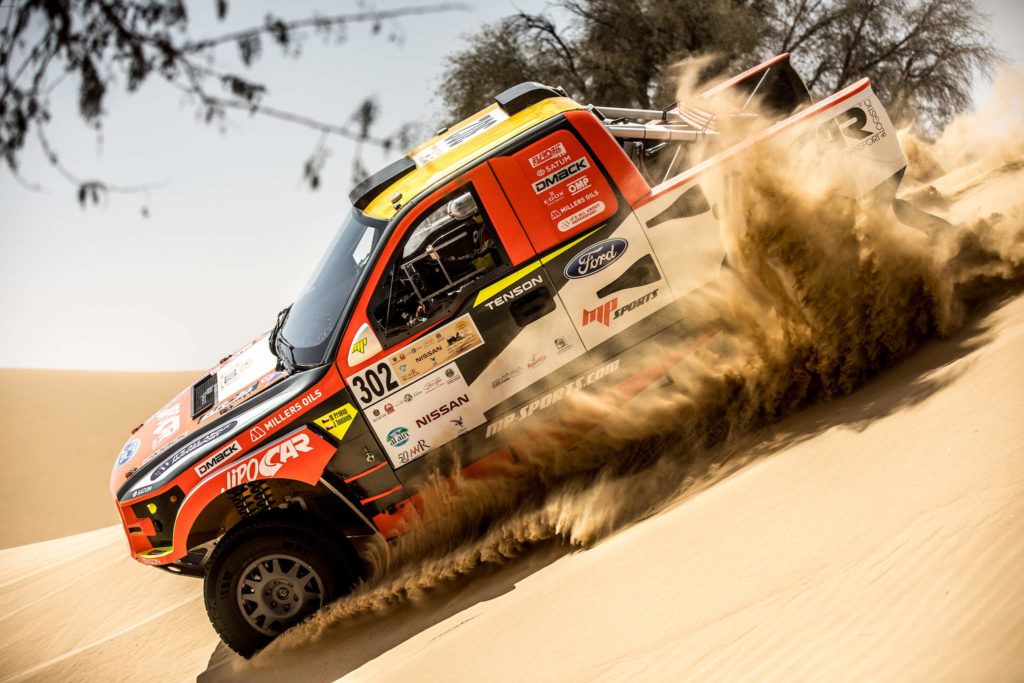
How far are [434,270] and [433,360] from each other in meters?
0.53

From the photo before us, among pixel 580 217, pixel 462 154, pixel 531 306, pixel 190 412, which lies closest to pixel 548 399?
pixel 531 306

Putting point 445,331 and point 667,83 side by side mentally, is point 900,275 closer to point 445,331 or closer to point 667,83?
point 445,331

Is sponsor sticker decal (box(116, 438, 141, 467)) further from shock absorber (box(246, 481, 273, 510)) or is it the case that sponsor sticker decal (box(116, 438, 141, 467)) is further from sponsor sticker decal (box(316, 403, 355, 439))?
sponsor sticker decal (box(316, 403, 355, 439))

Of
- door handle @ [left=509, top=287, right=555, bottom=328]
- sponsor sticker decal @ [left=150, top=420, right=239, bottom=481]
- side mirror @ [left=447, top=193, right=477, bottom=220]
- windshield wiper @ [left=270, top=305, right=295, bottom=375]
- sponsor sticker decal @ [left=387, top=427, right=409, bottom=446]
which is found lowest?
sponsor sticker decal @ [left=387, top=427, right=409, bottom=446]

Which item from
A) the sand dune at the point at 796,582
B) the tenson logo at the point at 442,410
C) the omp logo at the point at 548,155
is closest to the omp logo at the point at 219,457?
the tenson logo at the point at 442,410

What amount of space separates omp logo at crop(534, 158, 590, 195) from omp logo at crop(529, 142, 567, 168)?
0.29 ft

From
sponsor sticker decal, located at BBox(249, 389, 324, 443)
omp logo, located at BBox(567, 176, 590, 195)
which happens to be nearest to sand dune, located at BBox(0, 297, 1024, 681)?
sponsor sticker decal, located at BBox(249, 389, 324, 443)

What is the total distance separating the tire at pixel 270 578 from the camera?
4746 mm

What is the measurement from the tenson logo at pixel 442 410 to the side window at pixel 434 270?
0.48 m

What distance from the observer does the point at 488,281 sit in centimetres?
480

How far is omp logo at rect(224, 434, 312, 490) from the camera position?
4.71 metres

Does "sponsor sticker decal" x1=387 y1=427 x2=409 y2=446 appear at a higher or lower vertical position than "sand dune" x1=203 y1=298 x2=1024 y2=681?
higher

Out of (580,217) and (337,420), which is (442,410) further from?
(580,217)

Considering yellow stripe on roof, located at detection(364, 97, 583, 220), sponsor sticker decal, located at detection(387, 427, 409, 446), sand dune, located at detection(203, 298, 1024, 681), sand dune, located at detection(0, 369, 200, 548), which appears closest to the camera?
sand dune, located at detection(203, 298, 1024, 681)
